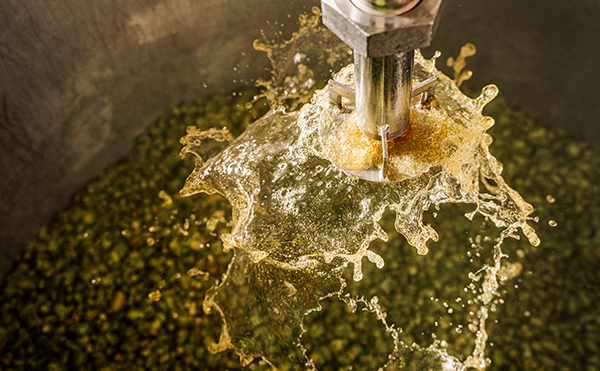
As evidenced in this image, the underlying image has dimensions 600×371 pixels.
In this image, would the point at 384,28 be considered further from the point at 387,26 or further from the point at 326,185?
the point at 326,185

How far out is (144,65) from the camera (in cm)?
113

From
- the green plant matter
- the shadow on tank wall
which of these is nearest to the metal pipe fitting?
the shadow on tank wall

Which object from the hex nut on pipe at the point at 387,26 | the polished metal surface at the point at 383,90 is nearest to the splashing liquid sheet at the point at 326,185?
the polished metal surface at the point at 383,90

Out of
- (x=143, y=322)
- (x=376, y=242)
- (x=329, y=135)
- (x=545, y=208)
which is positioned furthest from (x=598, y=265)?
(x=143, y=322)

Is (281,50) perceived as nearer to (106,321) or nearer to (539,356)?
(106,321)

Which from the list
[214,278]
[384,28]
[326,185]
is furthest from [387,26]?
[214,278]

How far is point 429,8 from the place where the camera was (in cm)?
29

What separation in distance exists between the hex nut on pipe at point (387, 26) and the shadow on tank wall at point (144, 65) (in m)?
0.62

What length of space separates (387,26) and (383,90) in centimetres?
9

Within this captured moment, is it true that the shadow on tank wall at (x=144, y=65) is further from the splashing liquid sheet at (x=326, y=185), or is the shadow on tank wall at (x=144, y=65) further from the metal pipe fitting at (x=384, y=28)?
the metal pipe fitting at (x=384, y=28)

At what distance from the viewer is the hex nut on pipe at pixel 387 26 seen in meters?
0.28

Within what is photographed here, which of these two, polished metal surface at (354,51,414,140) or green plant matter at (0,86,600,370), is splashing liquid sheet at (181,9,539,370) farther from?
green plant matter at (0,86,600,370)

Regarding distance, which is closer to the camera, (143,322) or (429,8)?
(429,8)

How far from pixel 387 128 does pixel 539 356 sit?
3.57ft
